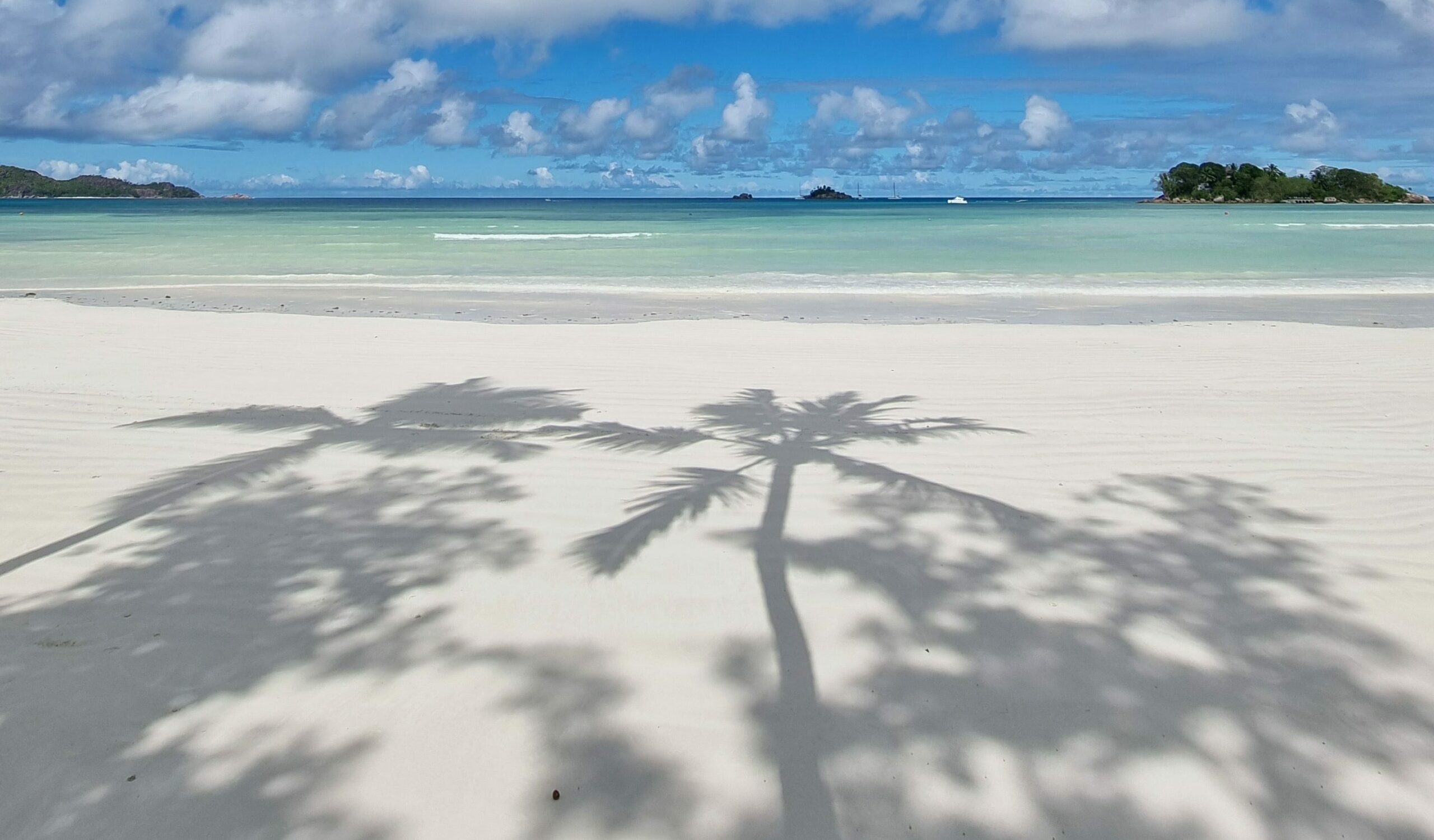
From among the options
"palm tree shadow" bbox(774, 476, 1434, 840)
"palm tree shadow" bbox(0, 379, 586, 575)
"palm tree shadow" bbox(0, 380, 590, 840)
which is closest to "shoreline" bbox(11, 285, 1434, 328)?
"palm tree shadow" bbox(0, 379, 586, 575)

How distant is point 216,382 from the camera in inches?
335

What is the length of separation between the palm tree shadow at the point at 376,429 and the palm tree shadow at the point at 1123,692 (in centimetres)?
303

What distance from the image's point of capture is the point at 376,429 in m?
6.88

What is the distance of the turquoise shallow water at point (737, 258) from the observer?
792 inches

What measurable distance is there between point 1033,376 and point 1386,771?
622cm

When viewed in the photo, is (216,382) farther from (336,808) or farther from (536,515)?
(336,808)

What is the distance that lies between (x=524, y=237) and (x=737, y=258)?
16.1 m

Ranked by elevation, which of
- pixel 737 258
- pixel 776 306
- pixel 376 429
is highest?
pixel 737 258

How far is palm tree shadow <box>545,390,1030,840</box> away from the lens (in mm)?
2963

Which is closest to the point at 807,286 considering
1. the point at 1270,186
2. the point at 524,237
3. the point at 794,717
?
the point at 794,717

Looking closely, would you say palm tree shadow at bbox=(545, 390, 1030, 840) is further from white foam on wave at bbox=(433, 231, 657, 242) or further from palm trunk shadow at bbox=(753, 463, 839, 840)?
white foam on wave at bbox=(433, 231, 657, 242)

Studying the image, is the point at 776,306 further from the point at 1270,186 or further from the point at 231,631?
the point at 1270,186

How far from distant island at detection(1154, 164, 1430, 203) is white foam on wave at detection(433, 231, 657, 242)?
12164cm

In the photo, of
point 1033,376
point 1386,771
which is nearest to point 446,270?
point 1033,376
